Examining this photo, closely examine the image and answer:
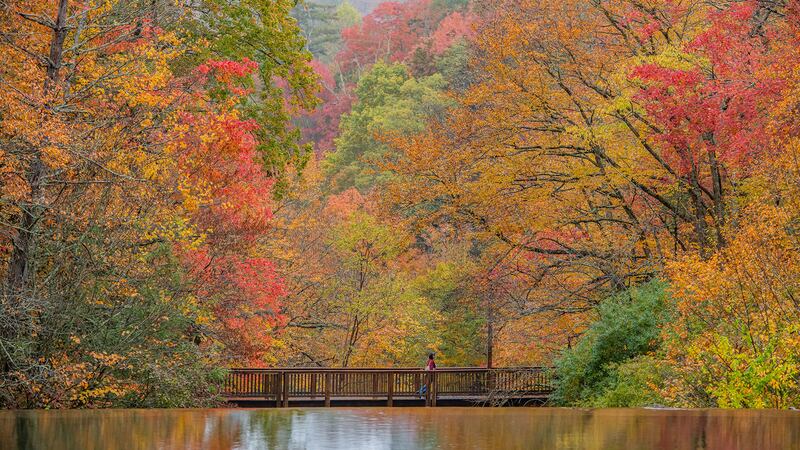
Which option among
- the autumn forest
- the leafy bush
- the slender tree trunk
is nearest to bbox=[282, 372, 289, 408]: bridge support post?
the autumn forest

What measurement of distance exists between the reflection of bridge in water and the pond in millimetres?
18892

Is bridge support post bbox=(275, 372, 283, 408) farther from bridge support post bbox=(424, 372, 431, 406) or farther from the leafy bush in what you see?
the leafy bush

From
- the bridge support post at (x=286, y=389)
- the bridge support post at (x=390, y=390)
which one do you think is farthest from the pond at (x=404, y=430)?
the bridge support post at (x=390, y=390)

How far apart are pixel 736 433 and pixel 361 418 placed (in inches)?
65.8

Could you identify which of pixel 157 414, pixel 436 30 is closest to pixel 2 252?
pixel 157 414

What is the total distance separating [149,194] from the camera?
45.7 feet

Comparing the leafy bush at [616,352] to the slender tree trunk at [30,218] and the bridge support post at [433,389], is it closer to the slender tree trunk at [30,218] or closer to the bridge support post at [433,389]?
the bridge support post at [433,389]

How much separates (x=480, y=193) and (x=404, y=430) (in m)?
19.3

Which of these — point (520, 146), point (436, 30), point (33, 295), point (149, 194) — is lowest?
point (33, 295)

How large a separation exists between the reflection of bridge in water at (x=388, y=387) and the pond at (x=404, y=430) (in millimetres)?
18892

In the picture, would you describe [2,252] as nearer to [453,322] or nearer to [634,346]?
[634,346]

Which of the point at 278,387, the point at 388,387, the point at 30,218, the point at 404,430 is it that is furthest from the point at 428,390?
the point at 404,430

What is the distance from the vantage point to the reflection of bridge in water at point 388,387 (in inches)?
953

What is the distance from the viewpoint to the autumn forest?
12.5 meters
